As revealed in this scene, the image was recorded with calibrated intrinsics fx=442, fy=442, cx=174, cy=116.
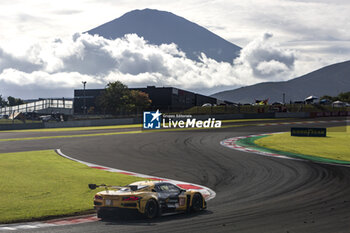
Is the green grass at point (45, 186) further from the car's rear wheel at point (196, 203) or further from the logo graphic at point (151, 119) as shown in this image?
the logo graphic at point (151, 119)

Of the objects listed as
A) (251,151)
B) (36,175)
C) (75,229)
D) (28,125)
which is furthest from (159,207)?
(28,125)

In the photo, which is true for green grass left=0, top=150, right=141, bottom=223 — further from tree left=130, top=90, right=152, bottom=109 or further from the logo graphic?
tree left=130, top=90, right=152, bottom=109

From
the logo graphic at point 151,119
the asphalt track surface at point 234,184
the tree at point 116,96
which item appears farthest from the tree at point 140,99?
the asphalt track surface at point 234,184

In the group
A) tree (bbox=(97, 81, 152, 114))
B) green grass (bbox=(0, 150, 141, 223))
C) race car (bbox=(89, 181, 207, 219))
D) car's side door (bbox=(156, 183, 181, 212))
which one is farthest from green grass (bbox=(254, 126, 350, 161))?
tree (bbox=(97, 81, 152, 114))

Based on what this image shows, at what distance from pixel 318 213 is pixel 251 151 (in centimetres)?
1595

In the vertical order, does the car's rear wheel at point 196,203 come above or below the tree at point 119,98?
below

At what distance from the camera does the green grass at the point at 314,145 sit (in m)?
26.8

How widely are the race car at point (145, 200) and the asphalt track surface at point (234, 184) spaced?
0.83ft

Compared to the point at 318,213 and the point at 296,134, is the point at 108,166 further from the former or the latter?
the point at 296,134

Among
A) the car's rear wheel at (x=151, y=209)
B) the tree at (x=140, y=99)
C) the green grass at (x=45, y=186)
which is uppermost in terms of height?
the tree at (x=140, y=99)

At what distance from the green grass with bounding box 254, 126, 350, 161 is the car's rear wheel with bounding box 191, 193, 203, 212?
15412 mm

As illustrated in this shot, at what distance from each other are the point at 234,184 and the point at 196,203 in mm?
4967

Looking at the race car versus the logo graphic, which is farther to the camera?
the logo graphic

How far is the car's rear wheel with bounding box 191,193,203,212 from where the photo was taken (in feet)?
38.8
